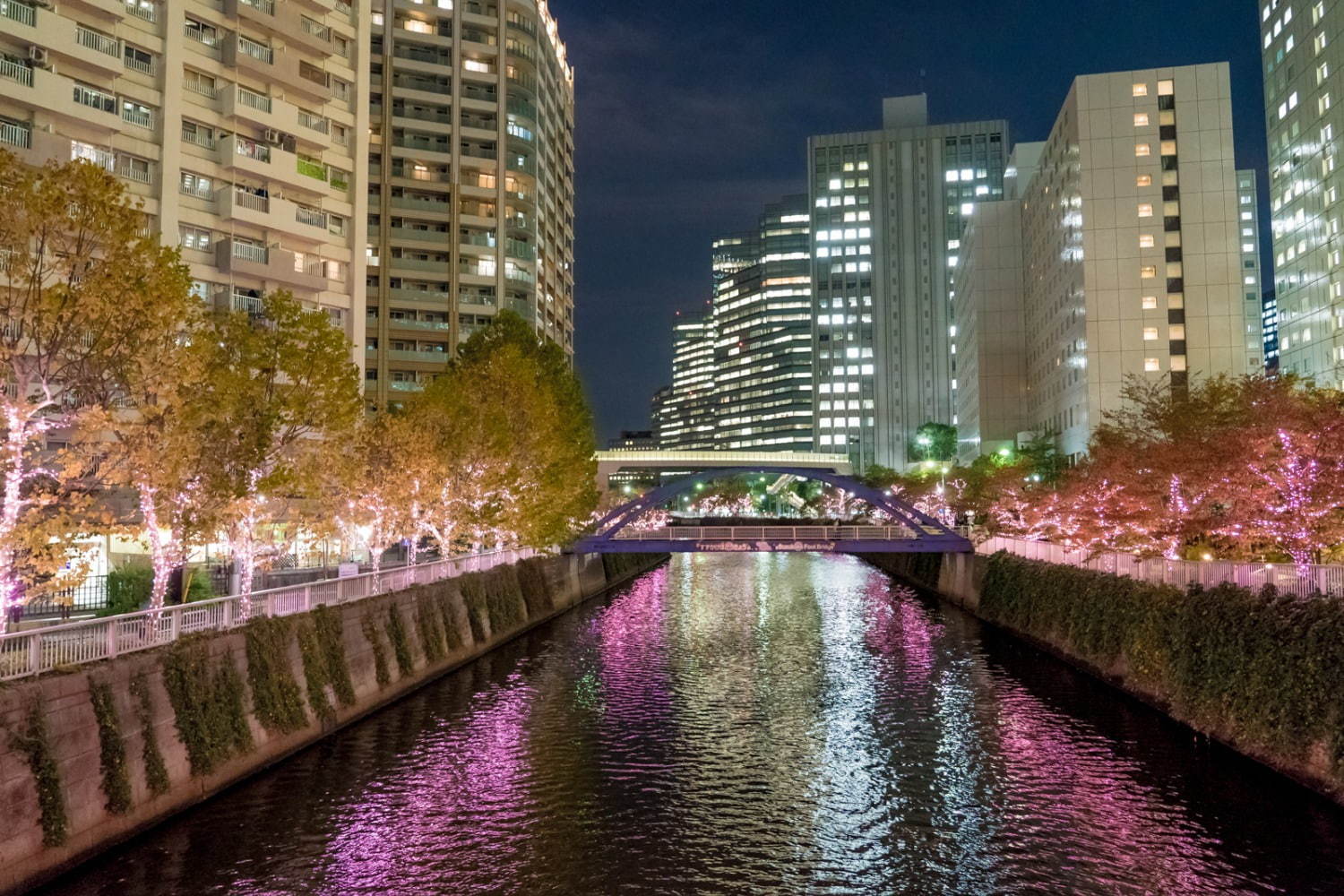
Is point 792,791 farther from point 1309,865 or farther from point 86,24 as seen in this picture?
point 86,24

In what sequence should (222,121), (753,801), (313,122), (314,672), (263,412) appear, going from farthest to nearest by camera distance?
(313,122)
(222,121)
(263,412)
(314,672)
(753,801)

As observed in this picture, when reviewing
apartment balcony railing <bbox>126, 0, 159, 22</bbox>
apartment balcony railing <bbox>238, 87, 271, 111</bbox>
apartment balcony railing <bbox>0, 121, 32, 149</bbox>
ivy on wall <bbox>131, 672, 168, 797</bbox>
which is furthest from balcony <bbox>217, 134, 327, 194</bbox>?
ivy on wall <bbox>131, 672, 168, 797</bbox>

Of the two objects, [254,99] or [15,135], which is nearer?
[15,135]

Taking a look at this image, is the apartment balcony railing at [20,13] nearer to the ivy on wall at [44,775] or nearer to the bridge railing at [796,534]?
the ivy on wall at [44,775]

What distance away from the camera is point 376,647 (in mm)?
29062

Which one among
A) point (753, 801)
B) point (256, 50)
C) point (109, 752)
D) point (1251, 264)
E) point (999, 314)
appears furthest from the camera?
point (1251, 264)

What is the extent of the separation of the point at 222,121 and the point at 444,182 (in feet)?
108

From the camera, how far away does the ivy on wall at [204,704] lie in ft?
62.0

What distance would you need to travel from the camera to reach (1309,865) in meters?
16.6

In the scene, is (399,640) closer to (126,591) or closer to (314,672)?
(314,672)

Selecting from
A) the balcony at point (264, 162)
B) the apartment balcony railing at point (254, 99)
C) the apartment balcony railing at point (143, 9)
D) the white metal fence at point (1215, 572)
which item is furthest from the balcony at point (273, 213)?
the white metal fence at point (1215, 572)

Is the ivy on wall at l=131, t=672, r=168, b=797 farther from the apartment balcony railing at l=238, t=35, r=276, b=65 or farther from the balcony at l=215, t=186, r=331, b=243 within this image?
the apartment balcony railing at l=238, t=35, r=276, b=65

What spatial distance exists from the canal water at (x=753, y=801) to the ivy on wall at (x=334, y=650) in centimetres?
118

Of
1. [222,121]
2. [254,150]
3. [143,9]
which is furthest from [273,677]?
[143,9]
